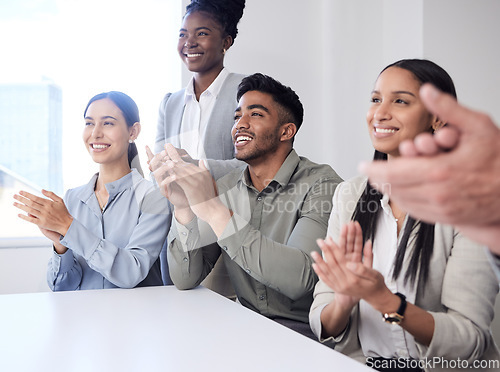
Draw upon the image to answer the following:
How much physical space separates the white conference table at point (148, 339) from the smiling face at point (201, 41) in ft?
3.32

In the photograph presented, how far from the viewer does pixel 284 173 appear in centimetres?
157

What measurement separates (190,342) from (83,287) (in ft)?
2.88

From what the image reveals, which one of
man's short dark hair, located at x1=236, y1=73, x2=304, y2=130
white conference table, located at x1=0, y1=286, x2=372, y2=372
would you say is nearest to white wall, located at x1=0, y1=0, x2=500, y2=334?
man's short dark hair, located at x1=236, y1=73, x2=304, y2=130

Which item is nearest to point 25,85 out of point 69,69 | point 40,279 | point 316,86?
point 69,69

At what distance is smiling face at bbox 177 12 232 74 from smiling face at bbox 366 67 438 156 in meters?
0.88

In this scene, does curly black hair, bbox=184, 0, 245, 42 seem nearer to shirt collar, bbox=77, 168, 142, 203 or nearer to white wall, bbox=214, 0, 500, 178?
shirt collar, bbox=77, 168, 142, 203

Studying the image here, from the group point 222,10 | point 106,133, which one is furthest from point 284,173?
point 222,10

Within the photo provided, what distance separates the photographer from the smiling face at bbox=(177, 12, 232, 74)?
75.9 inches

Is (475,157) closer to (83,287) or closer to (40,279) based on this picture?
(83,287)

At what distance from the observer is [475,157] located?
0.45 metres

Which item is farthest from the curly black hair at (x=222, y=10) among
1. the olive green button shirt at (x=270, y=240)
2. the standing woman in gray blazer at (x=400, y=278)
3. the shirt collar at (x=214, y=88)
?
the standing woman in gray blazer at (x=400, y=278)

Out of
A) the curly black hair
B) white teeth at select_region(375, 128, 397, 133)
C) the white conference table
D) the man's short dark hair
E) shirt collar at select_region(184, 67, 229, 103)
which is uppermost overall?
the curly black hair

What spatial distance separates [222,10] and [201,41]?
0.51 feet

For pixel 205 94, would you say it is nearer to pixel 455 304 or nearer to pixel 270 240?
pixel 270 240
